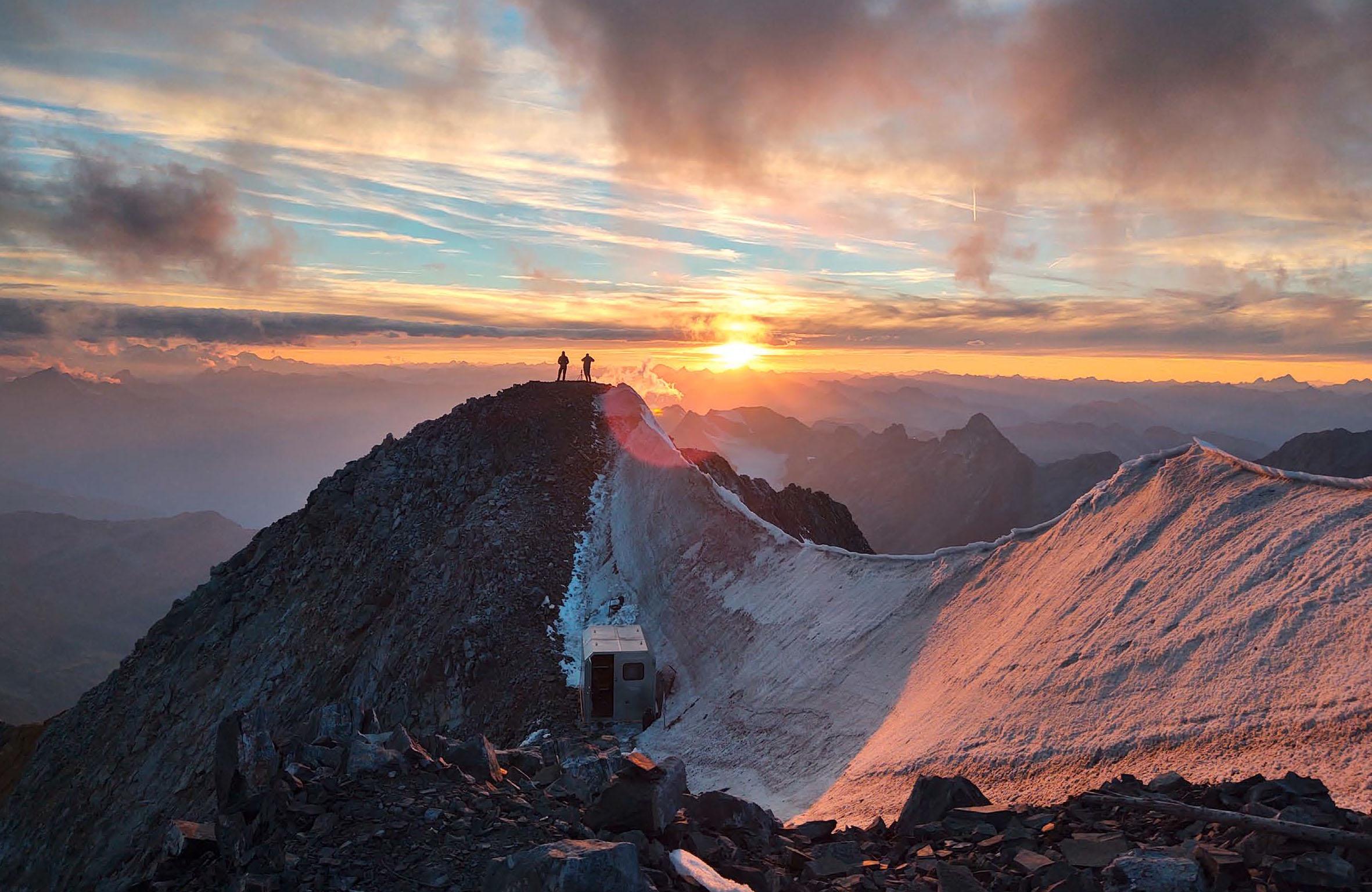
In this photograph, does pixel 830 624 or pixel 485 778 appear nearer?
pixel 485 778

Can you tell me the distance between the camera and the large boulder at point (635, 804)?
11.5m

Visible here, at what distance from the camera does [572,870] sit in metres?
8.23

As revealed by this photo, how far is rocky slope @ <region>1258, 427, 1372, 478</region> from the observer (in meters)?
146

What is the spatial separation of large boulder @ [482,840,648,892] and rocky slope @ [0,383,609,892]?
73.6 ft

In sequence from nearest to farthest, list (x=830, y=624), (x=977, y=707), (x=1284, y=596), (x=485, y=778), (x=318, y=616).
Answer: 1. (x=485, y=778)
2. (x=1284, y=596)
3. (x=977, y=707)
4. (x=830, y=624)
5. (x=318, y=616)

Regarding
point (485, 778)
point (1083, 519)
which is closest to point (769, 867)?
point (485, 778)

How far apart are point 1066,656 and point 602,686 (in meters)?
17.5

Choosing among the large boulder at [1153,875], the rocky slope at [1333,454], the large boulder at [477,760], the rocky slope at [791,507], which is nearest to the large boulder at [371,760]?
the large boulder at [477,760]

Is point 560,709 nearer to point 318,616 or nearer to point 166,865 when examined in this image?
point 166,865

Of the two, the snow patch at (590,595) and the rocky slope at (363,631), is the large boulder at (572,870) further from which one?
the snow patch at (590,595)

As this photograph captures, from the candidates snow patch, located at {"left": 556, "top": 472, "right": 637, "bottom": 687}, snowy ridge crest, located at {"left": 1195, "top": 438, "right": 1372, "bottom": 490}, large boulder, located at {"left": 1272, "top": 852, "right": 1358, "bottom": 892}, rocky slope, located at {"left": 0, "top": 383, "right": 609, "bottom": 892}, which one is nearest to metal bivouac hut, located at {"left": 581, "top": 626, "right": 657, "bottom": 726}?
rocky slope, located at {"left": 0, "top": 383, "right": 609, "bottom": 892}

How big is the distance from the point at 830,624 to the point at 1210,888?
20.0m

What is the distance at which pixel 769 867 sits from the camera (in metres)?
11.6

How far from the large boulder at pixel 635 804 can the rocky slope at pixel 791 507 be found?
1519 inches
